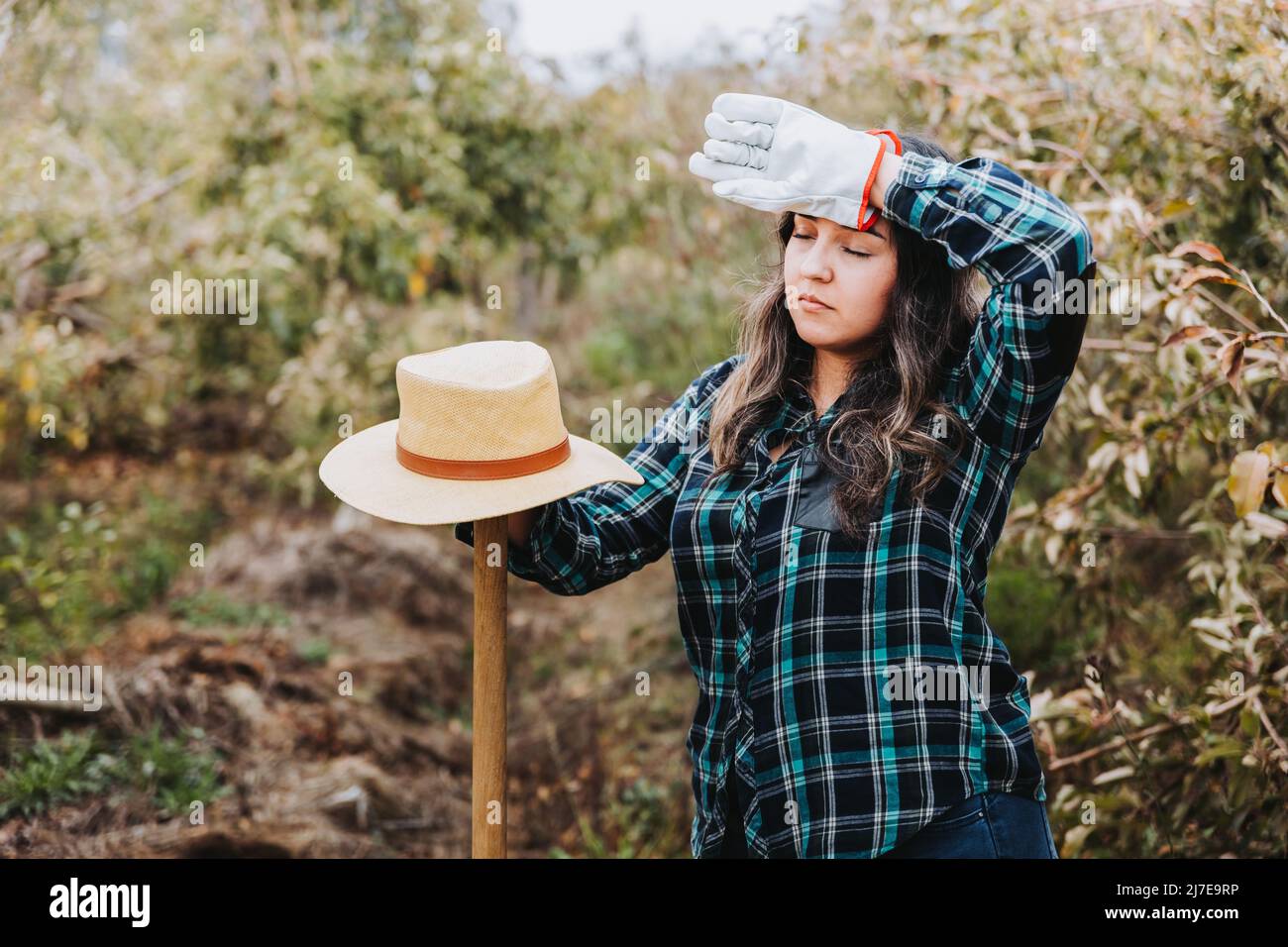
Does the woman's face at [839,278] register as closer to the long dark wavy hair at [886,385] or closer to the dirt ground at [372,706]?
the long dark wavy hair at [886,385]

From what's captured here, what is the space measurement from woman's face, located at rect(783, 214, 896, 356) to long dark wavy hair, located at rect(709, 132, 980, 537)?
0.02 meters

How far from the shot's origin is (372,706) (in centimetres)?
403

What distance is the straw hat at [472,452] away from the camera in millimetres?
1577

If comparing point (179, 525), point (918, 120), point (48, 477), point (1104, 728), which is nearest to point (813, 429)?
point (1104, 728)

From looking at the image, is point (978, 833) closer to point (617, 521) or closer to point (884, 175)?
point (617, 521)

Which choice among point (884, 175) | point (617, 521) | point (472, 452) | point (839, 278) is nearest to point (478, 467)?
point (472, 452)

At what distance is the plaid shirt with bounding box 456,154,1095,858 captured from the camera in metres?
1.53

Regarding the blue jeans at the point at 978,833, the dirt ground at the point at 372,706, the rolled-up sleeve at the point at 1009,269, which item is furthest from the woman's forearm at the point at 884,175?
the dirt ground at the point at 372,706

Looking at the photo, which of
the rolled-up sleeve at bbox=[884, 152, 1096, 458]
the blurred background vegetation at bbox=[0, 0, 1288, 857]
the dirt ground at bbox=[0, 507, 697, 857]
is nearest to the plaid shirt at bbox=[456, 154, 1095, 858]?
the rolled-up sleeve at bbox=[884, 152, 1096, 458]

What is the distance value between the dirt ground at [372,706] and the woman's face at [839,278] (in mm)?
2172

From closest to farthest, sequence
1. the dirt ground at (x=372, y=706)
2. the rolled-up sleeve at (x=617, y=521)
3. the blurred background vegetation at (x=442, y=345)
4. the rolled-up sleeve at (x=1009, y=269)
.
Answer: the rolled-up sleeve at (x=1009, y=269) → the rolled-up sleeve at (x=617, y=521) → the blurred background vegetation at (x=442, y=345) → the dirt ground at (x=372, y=706)

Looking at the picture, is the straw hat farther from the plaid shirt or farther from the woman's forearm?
the woman's forearm

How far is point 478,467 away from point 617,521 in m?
0.28

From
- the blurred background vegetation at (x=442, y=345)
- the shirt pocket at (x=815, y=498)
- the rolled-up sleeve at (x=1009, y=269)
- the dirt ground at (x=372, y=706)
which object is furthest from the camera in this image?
the dirt ground at (x=372, y=706)
